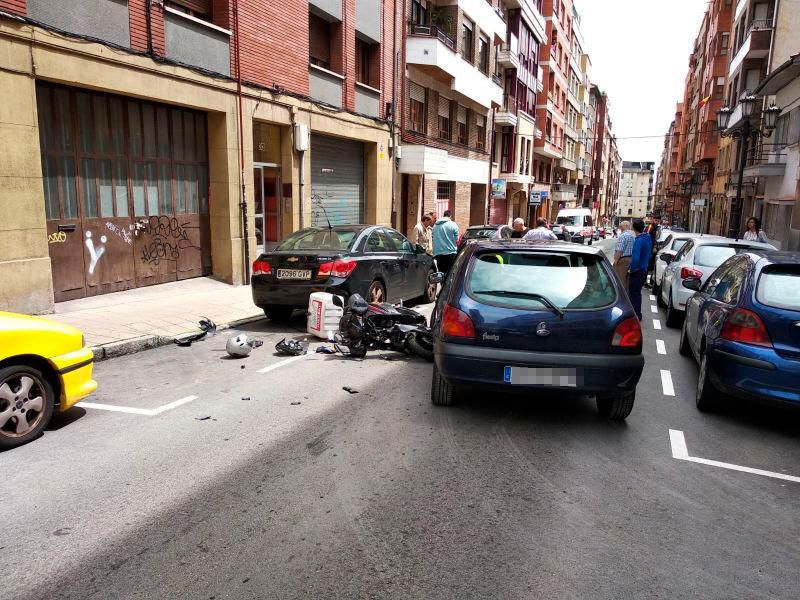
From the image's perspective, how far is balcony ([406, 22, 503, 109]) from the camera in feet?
69.1

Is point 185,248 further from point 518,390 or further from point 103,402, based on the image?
point 518,390

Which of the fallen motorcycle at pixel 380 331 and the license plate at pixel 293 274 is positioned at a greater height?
the license plate at pixel 293 274

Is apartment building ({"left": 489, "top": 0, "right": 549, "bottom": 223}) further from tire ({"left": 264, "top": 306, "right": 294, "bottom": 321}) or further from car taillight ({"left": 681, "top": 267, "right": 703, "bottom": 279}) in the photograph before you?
tire ({"left": 264, "top": 306, "right": 294, "bottom": 321})

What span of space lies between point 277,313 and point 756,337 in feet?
22.2

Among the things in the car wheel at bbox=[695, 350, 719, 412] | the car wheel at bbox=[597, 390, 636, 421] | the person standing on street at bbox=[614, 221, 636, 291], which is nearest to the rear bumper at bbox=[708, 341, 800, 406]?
the car wheel at bbox=[695, 350, 719, 412]

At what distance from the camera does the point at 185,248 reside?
42.0 feet

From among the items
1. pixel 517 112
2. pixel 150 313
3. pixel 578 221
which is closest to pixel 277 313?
pixel 150 313

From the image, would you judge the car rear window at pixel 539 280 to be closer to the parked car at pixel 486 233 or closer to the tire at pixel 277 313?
the tire at pixel 277 313

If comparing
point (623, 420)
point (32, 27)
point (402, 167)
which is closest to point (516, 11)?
point (402, 167)

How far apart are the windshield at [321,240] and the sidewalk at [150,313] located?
1.35 m

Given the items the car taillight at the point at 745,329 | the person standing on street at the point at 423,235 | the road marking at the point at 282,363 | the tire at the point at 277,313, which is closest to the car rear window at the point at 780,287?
the car taillight at the point at 745,329

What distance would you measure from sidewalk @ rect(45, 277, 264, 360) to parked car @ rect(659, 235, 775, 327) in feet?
22.5

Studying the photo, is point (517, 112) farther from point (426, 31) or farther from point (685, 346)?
point (685, 346)

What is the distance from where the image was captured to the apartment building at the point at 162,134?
8.95 m
